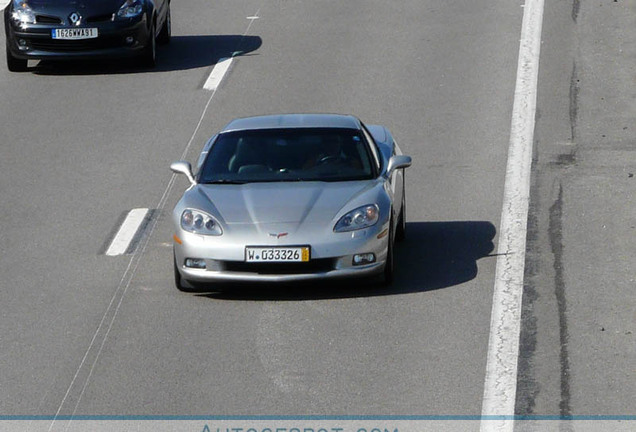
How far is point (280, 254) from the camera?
1145 centimetres

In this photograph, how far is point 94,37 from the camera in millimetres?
21781

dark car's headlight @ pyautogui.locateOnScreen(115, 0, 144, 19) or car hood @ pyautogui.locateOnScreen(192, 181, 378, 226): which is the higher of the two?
car hood @ pyautogui.locateOnScreen(192, 181, 378, 226)

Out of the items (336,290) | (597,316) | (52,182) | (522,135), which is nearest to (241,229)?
(336,290)

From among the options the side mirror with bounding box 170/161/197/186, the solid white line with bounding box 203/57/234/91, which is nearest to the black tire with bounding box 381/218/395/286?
the side mirror with bounding box 170/161/197/186

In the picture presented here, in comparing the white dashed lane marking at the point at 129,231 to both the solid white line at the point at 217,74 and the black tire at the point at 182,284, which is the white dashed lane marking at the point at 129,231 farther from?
the solid white line at the point at 217,74

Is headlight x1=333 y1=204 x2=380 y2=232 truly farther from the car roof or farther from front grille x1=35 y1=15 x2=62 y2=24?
front grille x1=35 y1=15 x2=62 y2=24

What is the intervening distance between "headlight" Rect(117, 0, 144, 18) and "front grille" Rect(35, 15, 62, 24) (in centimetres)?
89

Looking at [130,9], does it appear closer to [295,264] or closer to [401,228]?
[401,228]

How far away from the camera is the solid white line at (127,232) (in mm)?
13492

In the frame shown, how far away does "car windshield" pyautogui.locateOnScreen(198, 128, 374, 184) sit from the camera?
12609 mm

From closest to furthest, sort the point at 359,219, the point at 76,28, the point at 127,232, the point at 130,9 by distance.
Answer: the point at 359,219 → the point at 127,232 → the point at 76,28 → the point at 130,9

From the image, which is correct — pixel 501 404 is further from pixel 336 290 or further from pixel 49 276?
pixel 49 276

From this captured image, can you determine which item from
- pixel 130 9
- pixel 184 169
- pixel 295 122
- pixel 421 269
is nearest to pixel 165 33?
pixel 130 9

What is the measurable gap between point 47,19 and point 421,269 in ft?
35.5
